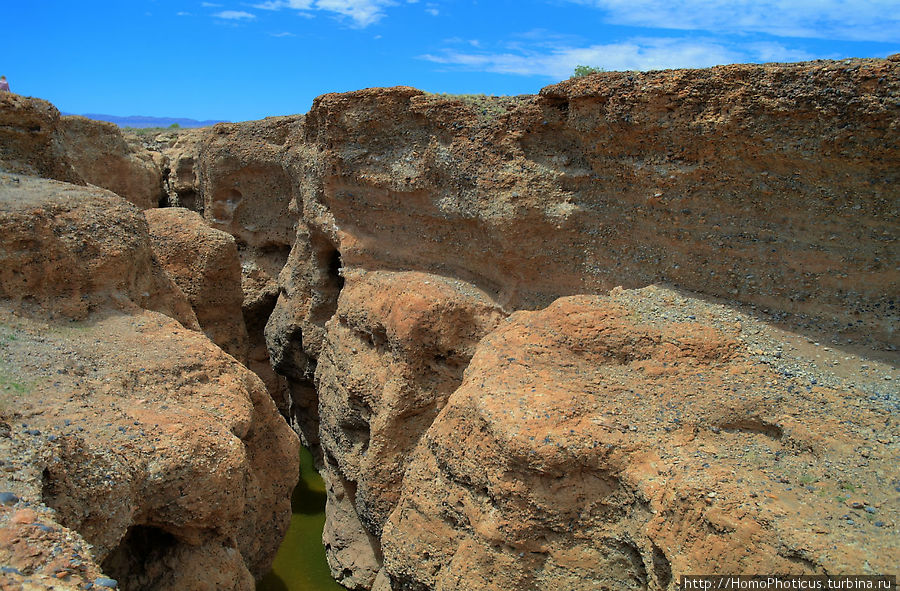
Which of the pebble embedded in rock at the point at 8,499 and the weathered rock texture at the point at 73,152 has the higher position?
the weathered rock texture at the point at 73,152

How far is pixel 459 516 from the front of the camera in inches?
220

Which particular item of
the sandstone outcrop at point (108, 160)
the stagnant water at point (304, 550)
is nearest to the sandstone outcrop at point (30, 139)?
the stagnant water at point (304, 550)

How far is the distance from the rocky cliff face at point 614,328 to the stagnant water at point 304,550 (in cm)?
47

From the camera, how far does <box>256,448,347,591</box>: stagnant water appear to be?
28.2 feet

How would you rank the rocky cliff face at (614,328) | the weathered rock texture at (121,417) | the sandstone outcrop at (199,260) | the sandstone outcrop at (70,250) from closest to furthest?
1. the weathered rock texture at (121,417)
2. the rocky cliff face at (614,328)
3. the sandstone outcrop at (70,250)
4. the sandstone outcrop at (199,260)

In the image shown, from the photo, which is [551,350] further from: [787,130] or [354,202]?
[354,202]

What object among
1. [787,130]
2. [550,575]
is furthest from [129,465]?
[787,130]

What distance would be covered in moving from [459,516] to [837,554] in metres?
2.86

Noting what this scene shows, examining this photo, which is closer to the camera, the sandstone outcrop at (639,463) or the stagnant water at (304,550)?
the sandstone outcrop at (639,463)

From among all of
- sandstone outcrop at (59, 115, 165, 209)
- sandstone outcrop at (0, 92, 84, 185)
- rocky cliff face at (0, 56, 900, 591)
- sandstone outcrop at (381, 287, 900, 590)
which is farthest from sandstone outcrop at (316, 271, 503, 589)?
sandstone outcrop at (59, 115, 165, 209)

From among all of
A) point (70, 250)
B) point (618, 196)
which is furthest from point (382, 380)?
point (70, 250)

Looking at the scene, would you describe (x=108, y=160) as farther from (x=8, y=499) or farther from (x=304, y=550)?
(x=8, y=499)

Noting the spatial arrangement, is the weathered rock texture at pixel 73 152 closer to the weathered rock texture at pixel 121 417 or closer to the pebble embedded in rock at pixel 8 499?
the weathered rock texture at pixel 121 417

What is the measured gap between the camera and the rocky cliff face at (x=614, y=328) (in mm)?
4566
